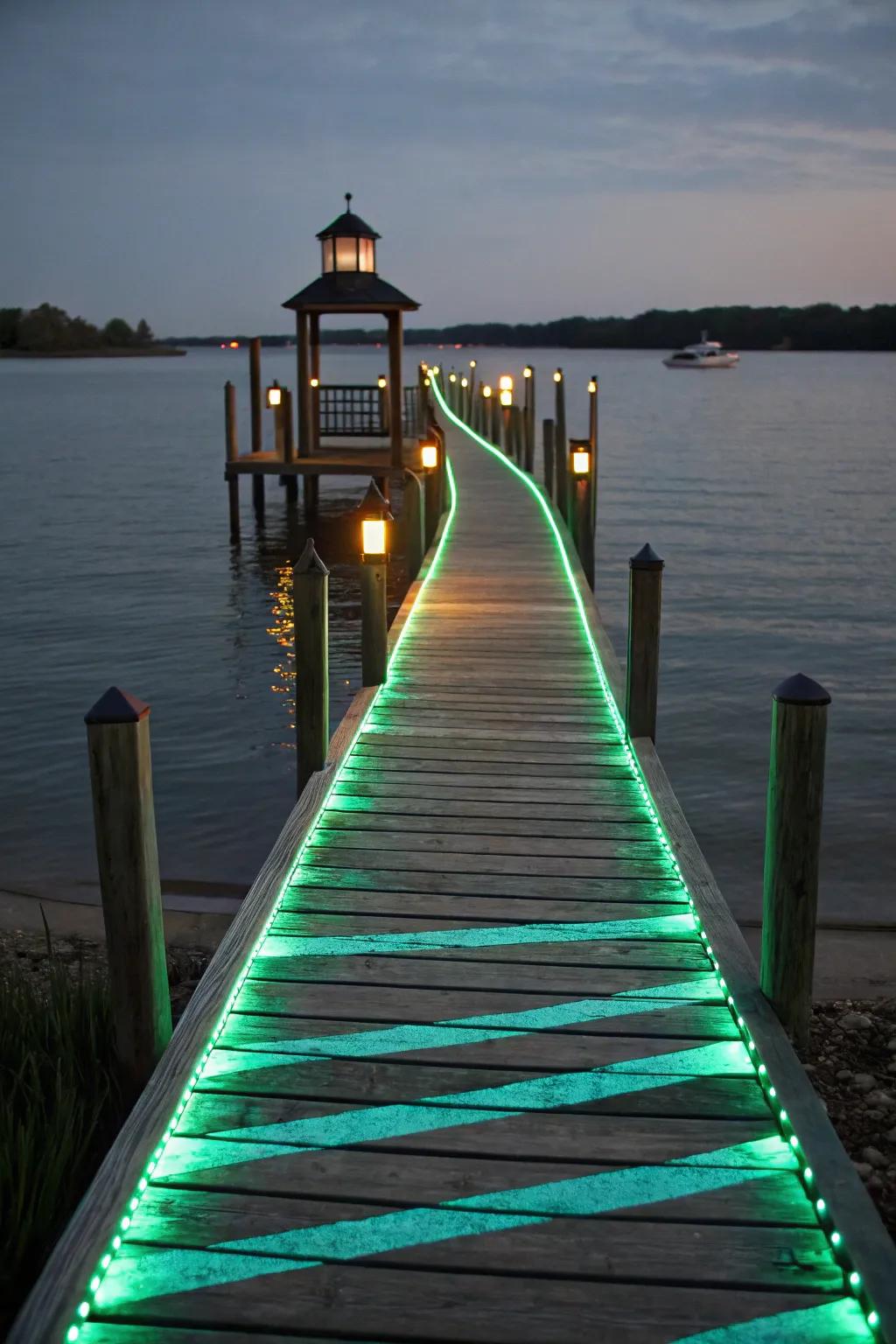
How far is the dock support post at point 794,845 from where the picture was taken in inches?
154

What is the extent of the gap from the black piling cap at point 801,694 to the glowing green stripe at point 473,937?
101cm

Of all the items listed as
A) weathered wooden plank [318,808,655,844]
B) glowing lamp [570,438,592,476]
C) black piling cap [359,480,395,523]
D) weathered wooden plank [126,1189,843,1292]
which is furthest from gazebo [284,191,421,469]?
weathered wooden plank [126,1189,843,1292]

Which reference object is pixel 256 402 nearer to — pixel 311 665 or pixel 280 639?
pixel 280 639

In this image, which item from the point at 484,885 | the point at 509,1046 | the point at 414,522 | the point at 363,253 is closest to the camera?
the point at 509,1046

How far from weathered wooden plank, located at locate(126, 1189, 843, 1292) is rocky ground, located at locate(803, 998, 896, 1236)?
1295 mm

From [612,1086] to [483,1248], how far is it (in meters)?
0.75

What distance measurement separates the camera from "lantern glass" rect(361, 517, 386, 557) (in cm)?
762

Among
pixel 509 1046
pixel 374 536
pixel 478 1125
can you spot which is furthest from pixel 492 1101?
pixel 374 536

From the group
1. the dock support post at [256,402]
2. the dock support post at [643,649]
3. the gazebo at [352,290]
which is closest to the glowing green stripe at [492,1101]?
the dock support post at [643,649]

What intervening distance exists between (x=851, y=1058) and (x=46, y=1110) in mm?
3177

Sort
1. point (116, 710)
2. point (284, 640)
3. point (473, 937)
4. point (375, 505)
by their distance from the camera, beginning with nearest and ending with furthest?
point (116, 710) < point (473, 937) < point (375, 505) < point (284, 640)

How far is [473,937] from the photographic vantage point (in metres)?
4.40

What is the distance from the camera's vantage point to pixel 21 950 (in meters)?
6.61

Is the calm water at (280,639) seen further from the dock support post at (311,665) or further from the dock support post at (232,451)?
the dock support post at (311,665)
